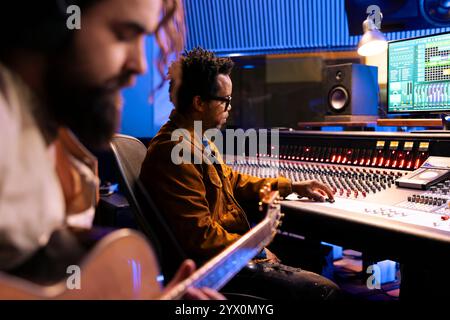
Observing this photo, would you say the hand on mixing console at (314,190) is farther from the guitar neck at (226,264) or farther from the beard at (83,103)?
the beard at (83,103)

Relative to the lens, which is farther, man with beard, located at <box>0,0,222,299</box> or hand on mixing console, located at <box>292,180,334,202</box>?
hand on mixing console, located at <box>292,180,334,202</box>

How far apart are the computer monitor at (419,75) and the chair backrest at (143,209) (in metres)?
1.51

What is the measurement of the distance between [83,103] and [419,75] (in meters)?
2.04

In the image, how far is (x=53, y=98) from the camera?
17.4 inches

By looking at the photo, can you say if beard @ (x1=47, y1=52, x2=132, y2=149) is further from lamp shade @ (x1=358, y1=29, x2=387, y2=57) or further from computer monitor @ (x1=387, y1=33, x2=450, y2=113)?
lamp shade @ (x1=358, y1=29, x2=387, y2=57)

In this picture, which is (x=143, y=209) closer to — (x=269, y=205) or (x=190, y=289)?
(x=269, y=205)

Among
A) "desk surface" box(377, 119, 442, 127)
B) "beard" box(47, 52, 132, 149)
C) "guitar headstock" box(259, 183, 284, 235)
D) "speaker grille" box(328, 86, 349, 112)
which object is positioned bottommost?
"guitar headstock" box(259, 183, 284, 235)

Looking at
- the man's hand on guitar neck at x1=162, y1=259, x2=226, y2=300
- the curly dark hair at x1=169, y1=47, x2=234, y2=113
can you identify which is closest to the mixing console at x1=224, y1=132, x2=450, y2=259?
the curly dark hair at x1=169, y1=47, x2=234, y2=113

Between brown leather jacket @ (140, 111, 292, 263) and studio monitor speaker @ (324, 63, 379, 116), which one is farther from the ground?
studio monitor speaker @ (324, 63, 379, 116)

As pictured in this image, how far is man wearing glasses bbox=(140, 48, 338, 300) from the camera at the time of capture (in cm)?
131

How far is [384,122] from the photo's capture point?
89.3 inches

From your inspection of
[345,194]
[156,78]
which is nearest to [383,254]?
[345,194]
